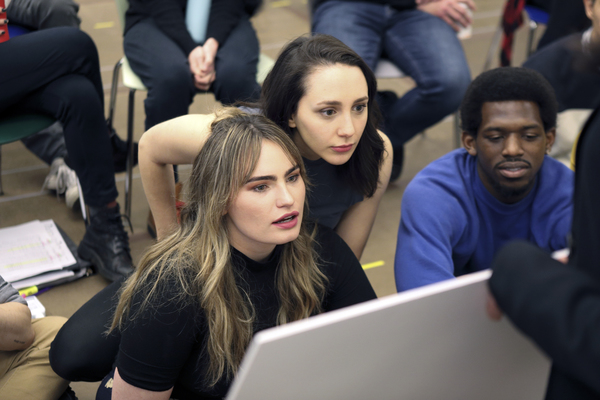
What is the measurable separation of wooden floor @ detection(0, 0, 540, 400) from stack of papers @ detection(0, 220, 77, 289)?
2.7 inches

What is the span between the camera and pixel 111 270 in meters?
2.06

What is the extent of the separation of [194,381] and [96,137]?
41.6 inches

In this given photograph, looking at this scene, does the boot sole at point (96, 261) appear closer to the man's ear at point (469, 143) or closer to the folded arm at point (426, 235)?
the folded arm at point (426, 235)

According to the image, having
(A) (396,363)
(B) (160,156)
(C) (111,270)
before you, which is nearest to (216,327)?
(A) (396,363)

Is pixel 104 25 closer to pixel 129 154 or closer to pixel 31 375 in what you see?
pixel 129 154

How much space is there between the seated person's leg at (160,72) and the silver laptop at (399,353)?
162 centimetres

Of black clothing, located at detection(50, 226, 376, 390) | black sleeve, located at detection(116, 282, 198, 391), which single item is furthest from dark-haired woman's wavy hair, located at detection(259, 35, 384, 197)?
black sleeve, located at detection(116, 282, 198, 391)

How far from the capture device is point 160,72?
217 cm

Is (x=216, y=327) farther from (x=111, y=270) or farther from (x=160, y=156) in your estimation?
(x=111, y=270)

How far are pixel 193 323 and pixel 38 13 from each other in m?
1.56

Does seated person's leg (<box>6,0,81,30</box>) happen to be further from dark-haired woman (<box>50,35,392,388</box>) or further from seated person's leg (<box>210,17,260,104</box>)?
dark-haired woman (<box>50,35,392,388</box>)

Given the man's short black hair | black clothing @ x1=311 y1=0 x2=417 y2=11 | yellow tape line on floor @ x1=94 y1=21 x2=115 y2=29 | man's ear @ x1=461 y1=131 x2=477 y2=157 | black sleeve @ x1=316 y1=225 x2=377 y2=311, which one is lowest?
yellow tape line on floor @ x1=94 y1=21 x2=115 y2=29

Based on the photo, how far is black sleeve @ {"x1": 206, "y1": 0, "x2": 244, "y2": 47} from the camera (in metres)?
2.31

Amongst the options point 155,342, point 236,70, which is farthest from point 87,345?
point 236,70
